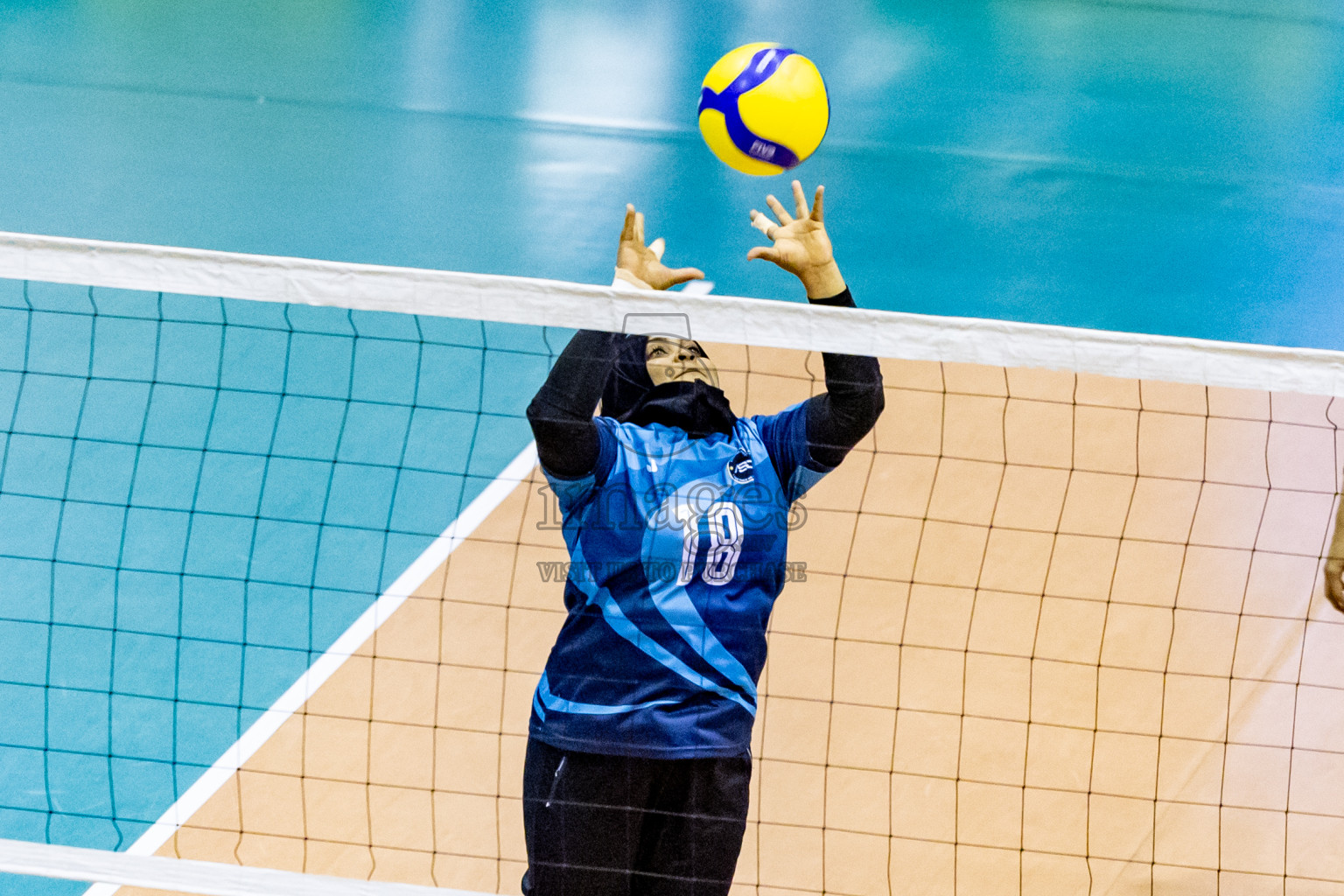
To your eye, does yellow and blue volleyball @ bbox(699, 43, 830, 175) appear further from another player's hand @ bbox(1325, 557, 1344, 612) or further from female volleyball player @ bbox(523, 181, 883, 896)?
another player's hand @ bbox(1325, 557, 1344, 612)

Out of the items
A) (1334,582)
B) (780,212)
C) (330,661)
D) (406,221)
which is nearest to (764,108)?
(780,212)

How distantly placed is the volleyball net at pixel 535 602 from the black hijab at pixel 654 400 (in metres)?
0.43

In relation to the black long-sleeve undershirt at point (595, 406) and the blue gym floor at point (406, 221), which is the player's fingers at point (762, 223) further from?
the blue gym floor at point (406, 221)

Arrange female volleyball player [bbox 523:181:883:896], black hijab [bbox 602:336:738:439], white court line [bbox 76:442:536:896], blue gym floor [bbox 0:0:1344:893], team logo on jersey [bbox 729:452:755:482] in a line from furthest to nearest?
blue gym floor [bbox 0:0:1344:893]
white court line [bbox 76:442:536:896]
black hijab [bbox 602:336:738:439]
team logo on jersey [bbox 729:452:755:482]
female volleyball player [bbox 523:181:883:896]

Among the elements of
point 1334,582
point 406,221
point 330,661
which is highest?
point 1334,582

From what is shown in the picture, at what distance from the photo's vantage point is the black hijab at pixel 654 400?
336 centimetres

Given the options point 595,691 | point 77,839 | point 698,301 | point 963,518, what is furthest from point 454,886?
point 963,518

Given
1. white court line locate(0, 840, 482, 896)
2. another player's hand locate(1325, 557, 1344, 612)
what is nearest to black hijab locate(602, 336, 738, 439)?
white court line locate(0, 840, 482, 896)

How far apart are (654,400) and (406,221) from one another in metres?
4.69

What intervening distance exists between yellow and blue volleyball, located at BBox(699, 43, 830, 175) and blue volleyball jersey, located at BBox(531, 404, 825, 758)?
1438mm

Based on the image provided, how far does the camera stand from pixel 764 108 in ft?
13.6

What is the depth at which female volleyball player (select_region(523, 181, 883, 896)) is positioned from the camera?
3.05m

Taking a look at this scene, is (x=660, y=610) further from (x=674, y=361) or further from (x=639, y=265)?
(x=639, y=265)

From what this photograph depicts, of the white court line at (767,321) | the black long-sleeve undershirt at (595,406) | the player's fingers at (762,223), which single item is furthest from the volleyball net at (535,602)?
the player's fingers at (762,223)
